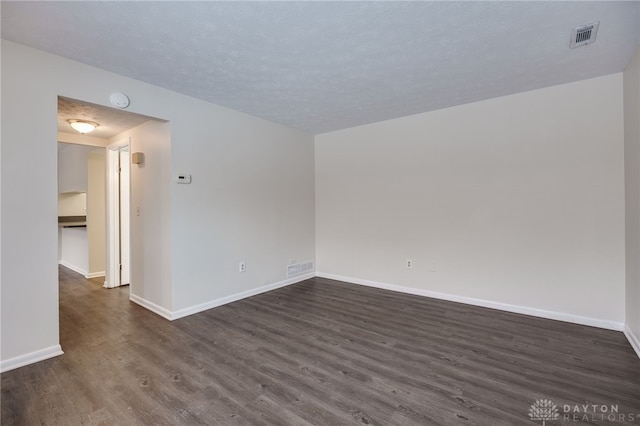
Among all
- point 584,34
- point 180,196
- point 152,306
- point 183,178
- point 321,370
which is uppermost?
point 584,34

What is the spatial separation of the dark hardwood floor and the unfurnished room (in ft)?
0.07

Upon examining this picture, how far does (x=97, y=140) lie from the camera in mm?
4297

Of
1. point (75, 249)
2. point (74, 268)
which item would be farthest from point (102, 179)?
point (74, 268)

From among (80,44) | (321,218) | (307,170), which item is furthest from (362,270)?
(80,44)

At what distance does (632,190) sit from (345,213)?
332 centimetres

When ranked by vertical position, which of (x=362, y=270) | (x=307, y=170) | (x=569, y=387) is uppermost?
(x=307, y=170)

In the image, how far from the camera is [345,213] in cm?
485

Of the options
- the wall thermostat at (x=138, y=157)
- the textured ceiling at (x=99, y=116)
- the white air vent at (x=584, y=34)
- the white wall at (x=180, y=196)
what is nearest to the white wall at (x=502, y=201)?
the white air vent at (x=584, y=34)

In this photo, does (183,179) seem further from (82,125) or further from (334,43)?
(334,43)

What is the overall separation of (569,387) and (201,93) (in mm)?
4248

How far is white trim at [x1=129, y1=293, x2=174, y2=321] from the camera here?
3260 millimetres

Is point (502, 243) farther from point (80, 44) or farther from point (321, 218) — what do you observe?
point (80, 44)

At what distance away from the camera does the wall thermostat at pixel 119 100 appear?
275 centimetres

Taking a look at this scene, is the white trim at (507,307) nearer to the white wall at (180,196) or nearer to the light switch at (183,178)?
the white wall at (180,196)
